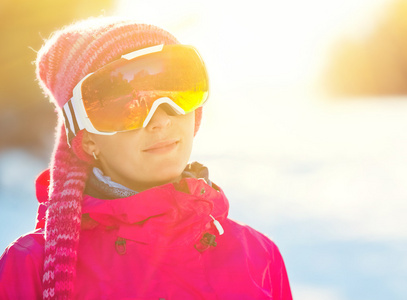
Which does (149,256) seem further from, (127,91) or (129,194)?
(127,91)

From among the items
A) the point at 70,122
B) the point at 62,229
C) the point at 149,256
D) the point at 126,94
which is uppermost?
the point at 126,94

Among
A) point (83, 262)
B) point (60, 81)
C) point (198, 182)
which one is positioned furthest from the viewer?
point (60, 81)

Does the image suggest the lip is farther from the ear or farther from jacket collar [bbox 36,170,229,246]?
the ear

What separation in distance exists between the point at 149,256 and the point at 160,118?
2.10ft

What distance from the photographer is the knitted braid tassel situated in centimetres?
199

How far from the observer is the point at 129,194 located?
2297 mm

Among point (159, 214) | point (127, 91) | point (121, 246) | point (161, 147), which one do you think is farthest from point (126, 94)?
point (121, 246)

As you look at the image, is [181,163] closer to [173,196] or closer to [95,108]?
[173,196]

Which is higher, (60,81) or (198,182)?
(60,81)

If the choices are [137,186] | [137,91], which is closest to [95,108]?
[137,91]

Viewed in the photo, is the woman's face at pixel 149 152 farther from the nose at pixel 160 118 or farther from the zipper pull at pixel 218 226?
the zipper pull at pixel 218 226

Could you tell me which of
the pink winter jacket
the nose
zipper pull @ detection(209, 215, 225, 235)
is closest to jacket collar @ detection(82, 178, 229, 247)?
the pink winter jacket

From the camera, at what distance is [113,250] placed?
2.16m

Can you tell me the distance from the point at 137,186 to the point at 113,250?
37cm
